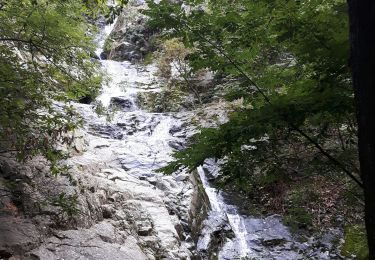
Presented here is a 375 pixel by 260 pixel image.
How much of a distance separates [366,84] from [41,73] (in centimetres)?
516

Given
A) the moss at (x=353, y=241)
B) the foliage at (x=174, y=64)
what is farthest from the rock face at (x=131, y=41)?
the moss at (x=353, y=241)

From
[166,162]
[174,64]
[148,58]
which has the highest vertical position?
[148,58]

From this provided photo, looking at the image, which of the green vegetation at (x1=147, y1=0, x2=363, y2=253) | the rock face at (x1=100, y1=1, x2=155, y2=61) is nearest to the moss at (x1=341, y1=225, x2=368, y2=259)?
the green vegetation at (x1=147, y1=0, x2=363, y2=253)

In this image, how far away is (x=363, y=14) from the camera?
2783mm

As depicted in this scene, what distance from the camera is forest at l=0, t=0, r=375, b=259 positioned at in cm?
388

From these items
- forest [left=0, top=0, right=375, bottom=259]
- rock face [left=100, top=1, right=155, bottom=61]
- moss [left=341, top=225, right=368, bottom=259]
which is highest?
rock face [left=100, top=1, right=155, bottom=61]

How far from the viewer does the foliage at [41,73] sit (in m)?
5.21

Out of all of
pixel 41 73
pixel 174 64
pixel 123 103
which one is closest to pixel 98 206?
pixel 41 73

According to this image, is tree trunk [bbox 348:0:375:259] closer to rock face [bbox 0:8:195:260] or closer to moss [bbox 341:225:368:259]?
rock face [bbox 0:8:195:260]

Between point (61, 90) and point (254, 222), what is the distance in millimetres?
7239

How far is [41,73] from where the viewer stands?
20.6 ft

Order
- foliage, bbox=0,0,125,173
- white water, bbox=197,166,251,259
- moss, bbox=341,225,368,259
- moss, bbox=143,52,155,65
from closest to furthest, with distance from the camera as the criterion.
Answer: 1. foliage, bbox=0,0,125,173
2. moss, bbox=341,225,368,259
3. white water, bbox=197,166,251,259
4. moss, bbox=143,52,155,65

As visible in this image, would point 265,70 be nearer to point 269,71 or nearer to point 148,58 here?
point 269,71

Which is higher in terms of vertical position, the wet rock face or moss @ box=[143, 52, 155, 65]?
moss @ box=[143, 52, 155, 65]
